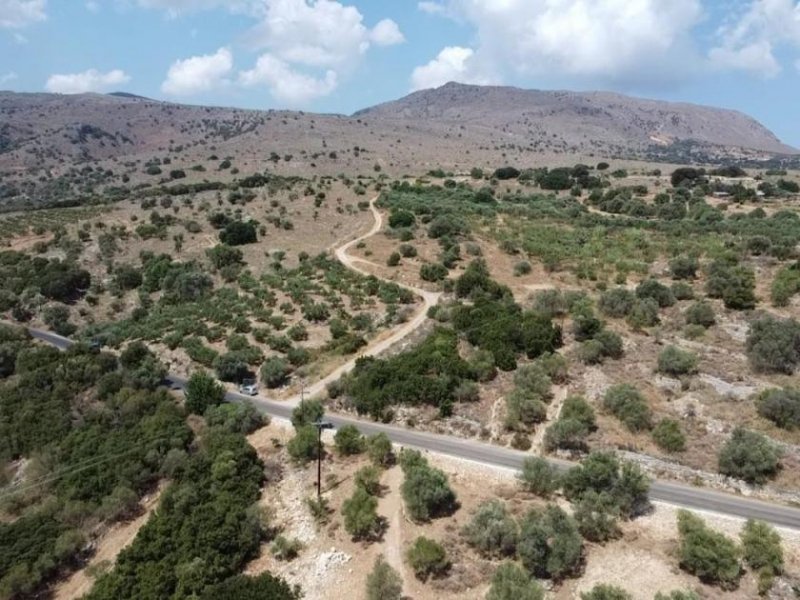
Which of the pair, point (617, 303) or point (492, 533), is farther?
point (617, 303)

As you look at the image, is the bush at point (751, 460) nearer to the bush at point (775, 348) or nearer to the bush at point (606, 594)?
the bush at point (775, 348)

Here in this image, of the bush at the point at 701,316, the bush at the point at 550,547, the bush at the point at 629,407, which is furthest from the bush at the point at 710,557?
the bush at the point at 701,316

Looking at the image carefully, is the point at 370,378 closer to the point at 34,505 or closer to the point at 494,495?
the point at 494,495

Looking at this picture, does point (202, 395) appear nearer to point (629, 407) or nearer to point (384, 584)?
point (384, 584)

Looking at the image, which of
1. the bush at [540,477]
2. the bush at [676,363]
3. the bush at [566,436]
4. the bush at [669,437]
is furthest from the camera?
the bush at [676,363]

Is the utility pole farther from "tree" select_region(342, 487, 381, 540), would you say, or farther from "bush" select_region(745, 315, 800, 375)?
"bush" select_region(745, 315, 800, 375)

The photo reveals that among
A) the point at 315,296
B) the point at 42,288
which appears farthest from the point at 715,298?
the point at 42,288

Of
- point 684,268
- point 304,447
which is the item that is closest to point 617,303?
point 684,268
